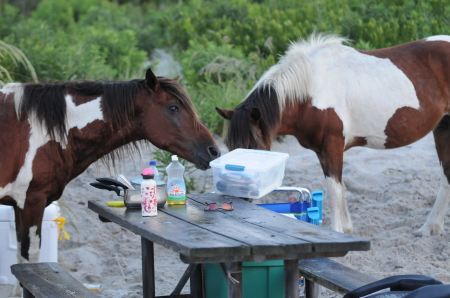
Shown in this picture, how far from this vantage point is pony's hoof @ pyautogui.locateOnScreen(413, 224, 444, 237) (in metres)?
5.00

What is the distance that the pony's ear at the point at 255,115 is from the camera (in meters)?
4.46

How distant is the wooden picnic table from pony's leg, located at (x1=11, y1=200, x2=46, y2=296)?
1.25 feet

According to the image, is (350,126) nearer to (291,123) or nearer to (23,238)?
(291,123)

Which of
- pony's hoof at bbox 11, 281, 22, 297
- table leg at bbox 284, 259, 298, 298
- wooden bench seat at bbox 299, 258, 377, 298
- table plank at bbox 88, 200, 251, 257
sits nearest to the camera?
table plank at bbox 88, 200, 251, 257

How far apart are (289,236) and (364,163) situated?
13.9 ft

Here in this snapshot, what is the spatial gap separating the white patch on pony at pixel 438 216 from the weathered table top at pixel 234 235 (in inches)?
93.6

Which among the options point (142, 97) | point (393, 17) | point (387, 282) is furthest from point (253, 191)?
point (393, 17)

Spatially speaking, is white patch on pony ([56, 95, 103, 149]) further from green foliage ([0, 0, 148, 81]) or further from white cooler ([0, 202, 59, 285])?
green foliage ([0, 0, 148, 81])

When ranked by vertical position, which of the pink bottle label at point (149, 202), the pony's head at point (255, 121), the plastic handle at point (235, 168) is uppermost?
the pony's head at point (255, 121)

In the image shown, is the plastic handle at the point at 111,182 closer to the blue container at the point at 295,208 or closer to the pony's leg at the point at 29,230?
the pony's leg at the point at 29,230

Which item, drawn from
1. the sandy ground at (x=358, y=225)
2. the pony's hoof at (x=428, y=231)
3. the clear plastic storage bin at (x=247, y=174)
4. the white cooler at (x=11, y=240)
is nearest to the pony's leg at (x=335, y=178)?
the sandy ground at (x=358, y=225)

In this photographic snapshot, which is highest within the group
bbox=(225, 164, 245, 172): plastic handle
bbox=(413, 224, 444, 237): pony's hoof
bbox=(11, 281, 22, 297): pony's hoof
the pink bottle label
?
bbox=(225, 164, 245, 172): plastic handle

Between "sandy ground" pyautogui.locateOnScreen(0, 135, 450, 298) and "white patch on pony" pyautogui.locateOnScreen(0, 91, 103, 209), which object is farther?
"sandy ground" pyautogui.locateOnScreen(0, 135, 450, 298)

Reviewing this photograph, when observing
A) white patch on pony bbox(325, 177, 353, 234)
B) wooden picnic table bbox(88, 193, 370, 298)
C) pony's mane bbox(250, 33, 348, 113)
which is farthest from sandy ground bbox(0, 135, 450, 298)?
pony's mane bbox(250, 33, 348, 113)
